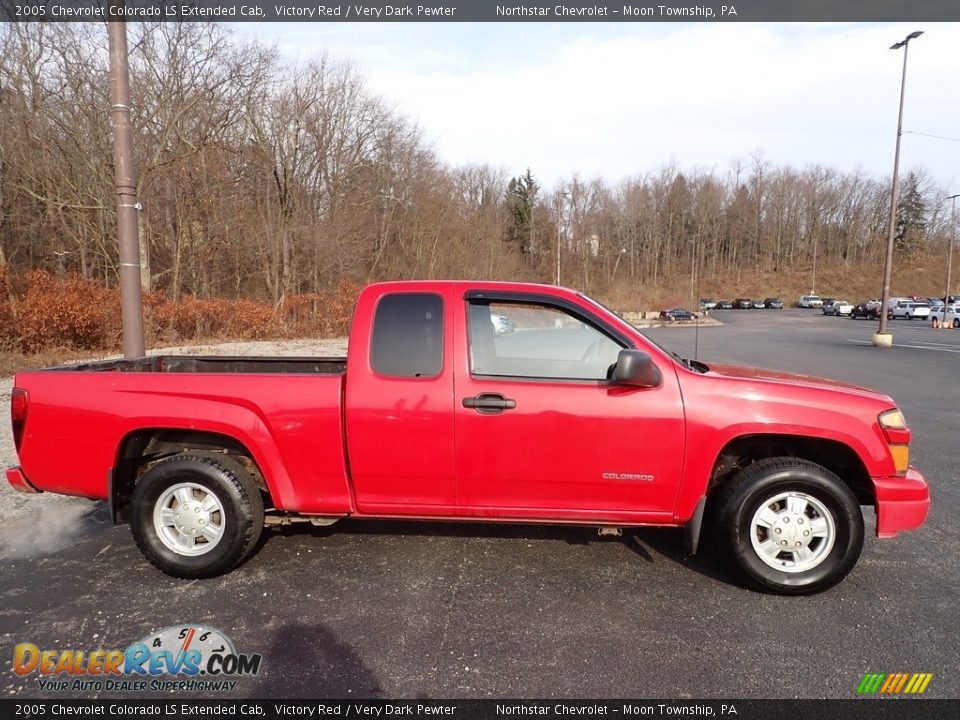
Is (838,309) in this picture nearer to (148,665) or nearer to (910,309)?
(910,309)

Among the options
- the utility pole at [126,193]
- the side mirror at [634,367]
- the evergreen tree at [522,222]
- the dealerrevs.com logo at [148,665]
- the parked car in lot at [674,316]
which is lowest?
the parked car in lot at [674,316]

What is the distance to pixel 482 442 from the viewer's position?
3.27 meters

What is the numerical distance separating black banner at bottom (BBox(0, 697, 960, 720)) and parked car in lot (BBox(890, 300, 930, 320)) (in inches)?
2257

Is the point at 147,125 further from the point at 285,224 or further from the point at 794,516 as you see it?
the point at 794,516

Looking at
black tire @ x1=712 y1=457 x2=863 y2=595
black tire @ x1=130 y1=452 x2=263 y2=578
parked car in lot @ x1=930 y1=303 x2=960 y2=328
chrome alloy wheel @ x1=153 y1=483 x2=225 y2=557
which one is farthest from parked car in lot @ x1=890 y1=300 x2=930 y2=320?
chrome alloy wheel @ x1=153 y1=483 x2=225 y2=557

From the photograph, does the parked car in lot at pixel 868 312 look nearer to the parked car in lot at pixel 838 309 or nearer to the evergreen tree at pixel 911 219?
the parked car in lot at pixel 838 309

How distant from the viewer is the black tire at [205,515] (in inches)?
133

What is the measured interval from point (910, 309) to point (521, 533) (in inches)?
2249

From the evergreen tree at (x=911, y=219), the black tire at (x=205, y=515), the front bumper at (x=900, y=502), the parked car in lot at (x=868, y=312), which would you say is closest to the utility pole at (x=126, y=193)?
the black tire at (x=205, y=515)

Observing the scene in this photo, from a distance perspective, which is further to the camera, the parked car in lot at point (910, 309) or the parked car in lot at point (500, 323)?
the parked car in lot at point (910, 309)

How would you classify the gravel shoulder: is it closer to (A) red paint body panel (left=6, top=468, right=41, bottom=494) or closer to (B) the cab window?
(A) red paint body panel (left=6, top=468, right=41, bottom=494)

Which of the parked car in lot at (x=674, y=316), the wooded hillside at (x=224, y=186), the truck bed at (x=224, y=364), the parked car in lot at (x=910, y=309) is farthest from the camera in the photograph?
the parked car in lot at (x=674, y=316)

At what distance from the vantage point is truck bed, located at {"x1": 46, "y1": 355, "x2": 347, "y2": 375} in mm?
4367

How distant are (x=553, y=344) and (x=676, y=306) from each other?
58.4 m
